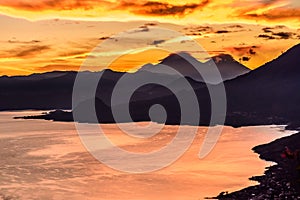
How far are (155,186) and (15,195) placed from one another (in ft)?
51.4

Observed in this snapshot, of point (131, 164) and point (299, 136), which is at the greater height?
point (299, 136)

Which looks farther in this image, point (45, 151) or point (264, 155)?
point (45, 151)

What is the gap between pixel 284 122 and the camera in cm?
19512

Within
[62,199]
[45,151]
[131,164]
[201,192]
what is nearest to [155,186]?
[201,192]

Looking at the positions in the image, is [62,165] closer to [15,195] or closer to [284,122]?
[15,195]

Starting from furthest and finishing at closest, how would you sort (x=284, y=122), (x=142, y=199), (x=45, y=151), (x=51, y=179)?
(x=284, y=122) < (x=45, y=151) < (x=51, y=179) < (x=142, y=199)

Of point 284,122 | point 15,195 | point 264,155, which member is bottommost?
point 15,195

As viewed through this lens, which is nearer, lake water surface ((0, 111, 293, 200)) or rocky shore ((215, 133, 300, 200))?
rocky shore ((215, 133, 300, 200))

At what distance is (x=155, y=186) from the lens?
59156 mm

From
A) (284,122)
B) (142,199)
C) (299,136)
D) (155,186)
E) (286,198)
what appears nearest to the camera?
(286,198)

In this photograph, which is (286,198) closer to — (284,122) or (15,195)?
(15,195)

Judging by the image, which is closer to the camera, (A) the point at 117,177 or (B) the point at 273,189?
(B) the point at 273,189

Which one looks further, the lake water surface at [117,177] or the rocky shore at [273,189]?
the lake water surface at [117,177]

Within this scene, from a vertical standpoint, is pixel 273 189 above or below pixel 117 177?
above
